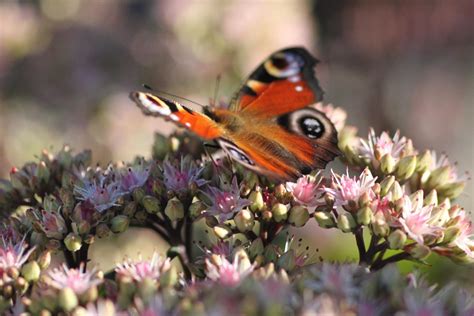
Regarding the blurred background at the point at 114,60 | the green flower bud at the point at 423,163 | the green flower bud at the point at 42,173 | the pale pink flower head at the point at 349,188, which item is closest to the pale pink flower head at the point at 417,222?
the pale pink flower head at the point at 349,188

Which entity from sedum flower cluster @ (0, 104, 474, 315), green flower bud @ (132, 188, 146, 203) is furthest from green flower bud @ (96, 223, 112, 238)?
green flower bud @ (132, 188, 146, 203)

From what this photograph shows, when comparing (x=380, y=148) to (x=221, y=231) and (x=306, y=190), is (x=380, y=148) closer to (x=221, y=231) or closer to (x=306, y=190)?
(x=306, y=190)

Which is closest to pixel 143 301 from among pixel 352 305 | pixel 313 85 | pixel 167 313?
pixel 167 313

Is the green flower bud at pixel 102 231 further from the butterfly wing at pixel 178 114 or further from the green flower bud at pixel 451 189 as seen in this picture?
the green flower bud at pixel 451 189

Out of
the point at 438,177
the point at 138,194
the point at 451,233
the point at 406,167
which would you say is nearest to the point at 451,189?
the point at 438,177

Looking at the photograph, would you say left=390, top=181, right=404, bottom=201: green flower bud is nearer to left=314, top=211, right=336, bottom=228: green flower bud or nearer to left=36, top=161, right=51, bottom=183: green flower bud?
left=314, top=211, right=336, bottom=228: green flower bud

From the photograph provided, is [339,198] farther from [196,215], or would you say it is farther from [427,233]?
[196,215]
